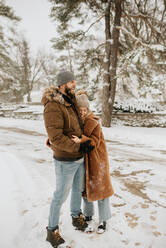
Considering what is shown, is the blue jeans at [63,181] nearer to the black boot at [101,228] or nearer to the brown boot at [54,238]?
the brown boot at [54,238]

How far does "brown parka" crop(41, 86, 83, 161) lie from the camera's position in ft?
6.01

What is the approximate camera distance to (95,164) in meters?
2.20

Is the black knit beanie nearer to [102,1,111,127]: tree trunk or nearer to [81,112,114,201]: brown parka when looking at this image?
[81,112,114,201]: brown parka

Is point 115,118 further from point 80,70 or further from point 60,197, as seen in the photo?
point 60,197

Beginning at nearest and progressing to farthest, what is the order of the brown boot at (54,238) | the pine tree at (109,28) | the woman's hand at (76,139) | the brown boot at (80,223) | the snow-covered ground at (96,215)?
1. the woman's hand at (76,139)
2. the brown boot at (54,238)
3. the snow-covered ground at (96,215)
4. the brown boot at (80,223)
5. the pine tree at (109,28)

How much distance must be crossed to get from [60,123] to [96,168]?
0.80 m

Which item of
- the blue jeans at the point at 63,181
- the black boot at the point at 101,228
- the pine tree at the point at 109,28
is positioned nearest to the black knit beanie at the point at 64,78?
the blue jeans at the point at 63,181

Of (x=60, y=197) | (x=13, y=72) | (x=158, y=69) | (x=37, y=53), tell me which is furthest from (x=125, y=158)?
(x=37, y=53)

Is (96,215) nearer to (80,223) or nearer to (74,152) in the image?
(80,223)

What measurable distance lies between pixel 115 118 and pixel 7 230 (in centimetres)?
1066

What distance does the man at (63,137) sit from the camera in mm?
1843

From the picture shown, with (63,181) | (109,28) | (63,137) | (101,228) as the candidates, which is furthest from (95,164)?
(109,28)

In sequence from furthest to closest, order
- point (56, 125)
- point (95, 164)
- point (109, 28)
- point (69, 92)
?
point (109, 28) → point (95, 164) → point (69, 92) → point (56, 125)

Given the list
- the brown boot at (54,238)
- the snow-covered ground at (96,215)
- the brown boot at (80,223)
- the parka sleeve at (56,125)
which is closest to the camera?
the parka sleeve at (56,125)
